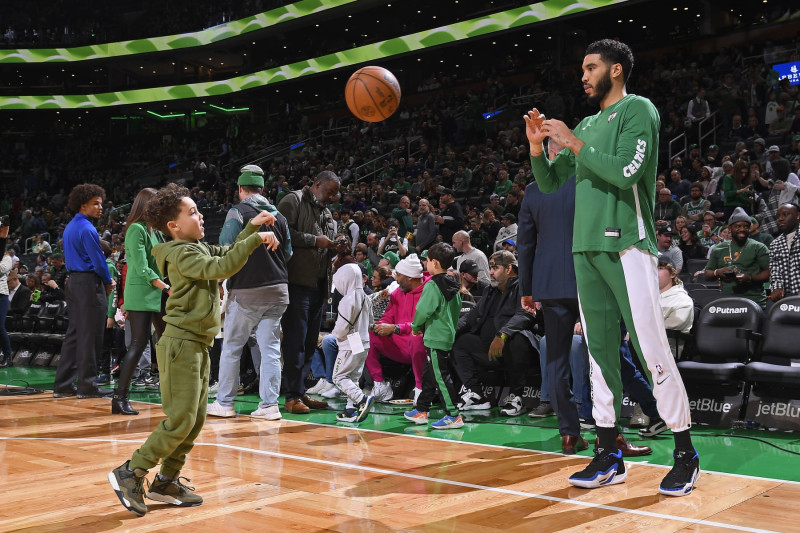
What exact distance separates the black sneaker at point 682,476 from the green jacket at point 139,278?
452cm

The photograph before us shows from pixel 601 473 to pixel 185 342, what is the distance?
6.69ft

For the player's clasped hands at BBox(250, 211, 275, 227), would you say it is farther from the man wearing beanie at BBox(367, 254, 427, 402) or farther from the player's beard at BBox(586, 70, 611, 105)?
the man wearing beanie at BBox(367, 254, 427, 402)

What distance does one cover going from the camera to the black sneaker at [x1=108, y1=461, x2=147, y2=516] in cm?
321

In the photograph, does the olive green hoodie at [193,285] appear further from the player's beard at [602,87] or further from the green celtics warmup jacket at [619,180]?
the player's beard at [602,87]

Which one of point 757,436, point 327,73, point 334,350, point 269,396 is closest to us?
point 757,436

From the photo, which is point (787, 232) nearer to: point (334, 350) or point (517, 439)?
point (517, 439)

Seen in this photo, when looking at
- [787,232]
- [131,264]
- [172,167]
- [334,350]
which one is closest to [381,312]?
[334,350]

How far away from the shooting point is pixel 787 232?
672cm

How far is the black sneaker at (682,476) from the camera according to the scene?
3426mm

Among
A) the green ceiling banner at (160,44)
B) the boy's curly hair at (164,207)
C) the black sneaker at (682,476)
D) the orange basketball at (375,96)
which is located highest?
the green ceiling banner at (160,44)

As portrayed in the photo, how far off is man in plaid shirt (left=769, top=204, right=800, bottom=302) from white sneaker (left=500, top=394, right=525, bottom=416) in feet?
7.72

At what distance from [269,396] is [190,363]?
2.66 metres

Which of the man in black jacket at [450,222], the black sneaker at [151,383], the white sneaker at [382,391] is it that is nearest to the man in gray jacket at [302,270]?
the white sneaker at [382,391]

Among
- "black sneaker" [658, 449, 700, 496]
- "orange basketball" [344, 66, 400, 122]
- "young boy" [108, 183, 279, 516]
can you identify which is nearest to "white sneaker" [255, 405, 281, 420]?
"young boy" [108, 183, 279, 516]
